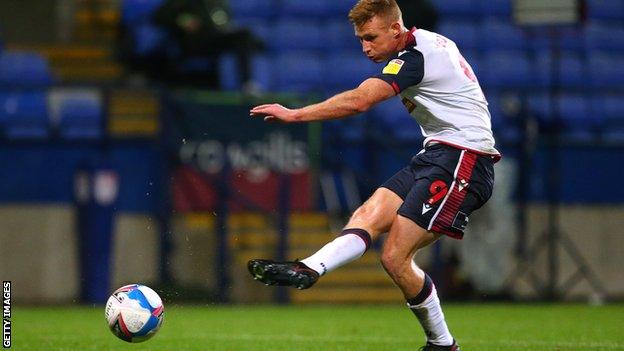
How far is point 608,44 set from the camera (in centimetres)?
1855

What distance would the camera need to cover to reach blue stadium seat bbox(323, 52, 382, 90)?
16.3m

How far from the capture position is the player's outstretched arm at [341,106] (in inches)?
277

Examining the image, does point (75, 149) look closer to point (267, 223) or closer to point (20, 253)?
point (20, 253)

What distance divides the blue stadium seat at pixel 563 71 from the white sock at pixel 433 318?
32.6 ft

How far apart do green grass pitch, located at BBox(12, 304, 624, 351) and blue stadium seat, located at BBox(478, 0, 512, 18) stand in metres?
5.60

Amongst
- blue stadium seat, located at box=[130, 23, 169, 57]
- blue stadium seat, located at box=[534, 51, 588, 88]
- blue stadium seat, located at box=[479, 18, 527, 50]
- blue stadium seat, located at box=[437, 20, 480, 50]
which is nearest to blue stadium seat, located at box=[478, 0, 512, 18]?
blue stadium seat, located at box=[479, 18, 527, 50]

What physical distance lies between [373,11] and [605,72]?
10.9 m

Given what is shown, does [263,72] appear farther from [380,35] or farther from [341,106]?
[341,106]

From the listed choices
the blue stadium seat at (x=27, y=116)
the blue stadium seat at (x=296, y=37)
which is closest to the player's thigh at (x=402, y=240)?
the blue stadium seat at (x=27, y=116)

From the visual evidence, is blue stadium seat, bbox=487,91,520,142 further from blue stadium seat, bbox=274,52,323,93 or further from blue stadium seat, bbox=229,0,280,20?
blue stadium seat, bbox=229,0,280,20

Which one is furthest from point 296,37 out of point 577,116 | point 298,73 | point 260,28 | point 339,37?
point 577,116

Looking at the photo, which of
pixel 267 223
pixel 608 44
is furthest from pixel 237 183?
pixel 608 44

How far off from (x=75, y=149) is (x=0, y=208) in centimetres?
99

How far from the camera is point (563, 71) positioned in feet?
57.3
